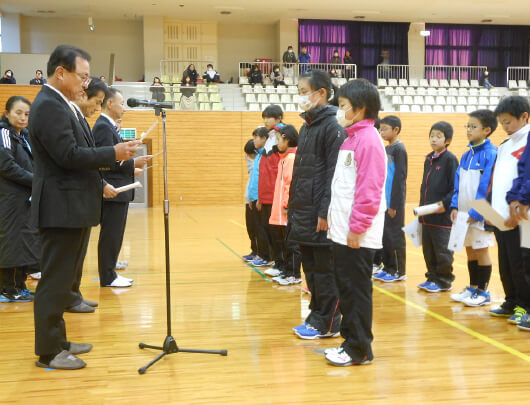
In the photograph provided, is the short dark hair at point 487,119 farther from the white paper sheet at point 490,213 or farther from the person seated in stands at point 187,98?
the person seated in stands at point 187,98

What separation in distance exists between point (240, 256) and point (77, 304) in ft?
9.28

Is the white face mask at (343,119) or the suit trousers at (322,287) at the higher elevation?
the white face mask at (343,119)

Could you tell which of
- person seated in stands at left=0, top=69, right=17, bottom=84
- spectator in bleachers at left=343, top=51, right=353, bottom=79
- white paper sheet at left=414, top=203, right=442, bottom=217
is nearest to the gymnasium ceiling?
spectator in bleachers at left=343, top=51, right=353, bottom=79

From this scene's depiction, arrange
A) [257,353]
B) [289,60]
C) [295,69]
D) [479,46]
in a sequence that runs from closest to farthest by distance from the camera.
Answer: [257,353], [289,60], [295,69], [479,46]

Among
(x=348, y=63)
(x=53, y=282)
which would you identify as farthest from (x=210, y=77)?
(x=53, y=282)

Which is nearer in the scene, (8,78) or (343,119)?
(343,119)

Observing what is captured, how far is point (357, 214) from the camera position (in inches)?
108

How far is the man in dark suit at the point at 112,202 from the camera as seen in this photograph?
15.4 feet

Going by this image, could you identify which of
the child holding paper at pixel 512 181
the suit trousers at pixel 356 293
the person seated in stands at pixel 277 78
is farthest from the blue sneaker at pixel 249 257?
the person seated in stands at pixel 277 78

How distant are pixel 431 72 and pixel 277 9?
698 cm

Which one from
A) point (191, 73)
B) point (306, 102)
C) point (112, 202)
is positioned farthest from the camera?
point (191, 73)

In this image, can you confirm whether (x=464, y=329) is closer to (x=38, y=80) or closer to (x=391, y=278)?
(x=391, y=278)

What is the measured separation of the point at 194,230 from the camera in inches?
371

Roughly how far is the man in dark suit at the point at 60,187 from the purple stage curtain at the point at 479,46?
20.6 m
